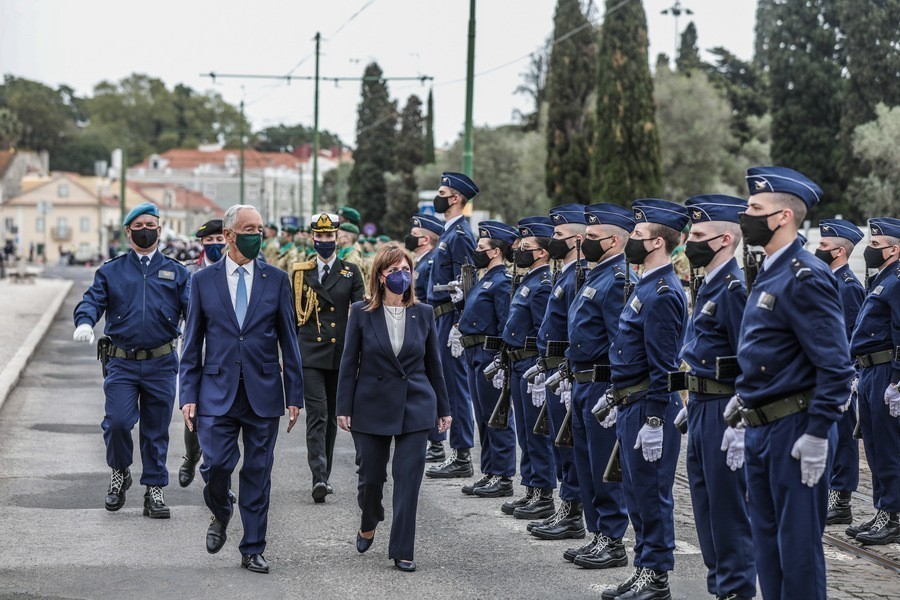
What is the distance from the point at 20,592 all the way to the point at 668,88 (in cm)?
5100

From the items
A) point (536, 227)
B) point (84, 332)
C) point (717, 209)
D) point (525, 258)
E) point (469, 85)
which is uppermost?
point (469, 85)

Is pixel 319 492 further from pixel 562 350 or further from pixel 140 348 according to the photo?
pixel 562 350

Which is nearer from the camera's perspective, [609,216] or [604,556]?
[604,556]

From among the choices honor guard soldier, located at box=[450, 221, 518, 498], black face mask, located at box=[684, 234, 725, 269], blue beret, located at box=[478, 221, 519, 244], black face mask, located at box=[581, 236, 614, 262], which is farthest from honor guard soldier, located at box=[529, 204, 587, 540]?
black face mask, located at box=[684, 234, 725, 269]

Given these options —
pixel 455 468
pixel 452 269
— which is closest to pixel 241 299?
pixel 455 468

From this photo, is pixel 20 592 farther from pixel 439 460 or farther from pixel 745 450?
pixel 439 460

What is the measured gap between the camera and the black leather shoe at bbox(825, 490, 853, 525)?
31.8 ft

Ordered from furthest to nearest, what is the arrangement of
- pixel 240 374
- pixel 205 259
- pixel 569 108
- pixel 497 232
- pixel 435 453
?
pixel 569 108 < pixel 435 453 < pixel 205 259 < pixel 497 232 < pixel 240 374

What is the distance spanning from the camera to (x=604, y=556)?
822 cm

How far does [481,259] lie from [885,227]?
3332 millimetres

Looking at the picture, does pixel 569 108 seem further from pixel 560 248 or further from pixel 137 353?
pixel 137 353

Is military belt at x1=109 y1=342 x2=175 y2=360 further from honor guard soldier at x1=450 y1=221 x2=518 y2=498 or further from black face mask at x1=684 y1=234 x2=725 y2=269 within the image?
black face mask at x1=684 y1=234 x2=725 y2=269

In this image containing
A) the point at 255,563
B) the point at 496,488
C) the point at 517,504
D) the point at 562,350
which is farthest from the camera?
the point at 496,488

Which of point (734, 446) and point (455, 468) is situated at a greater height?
point (734, 446)
